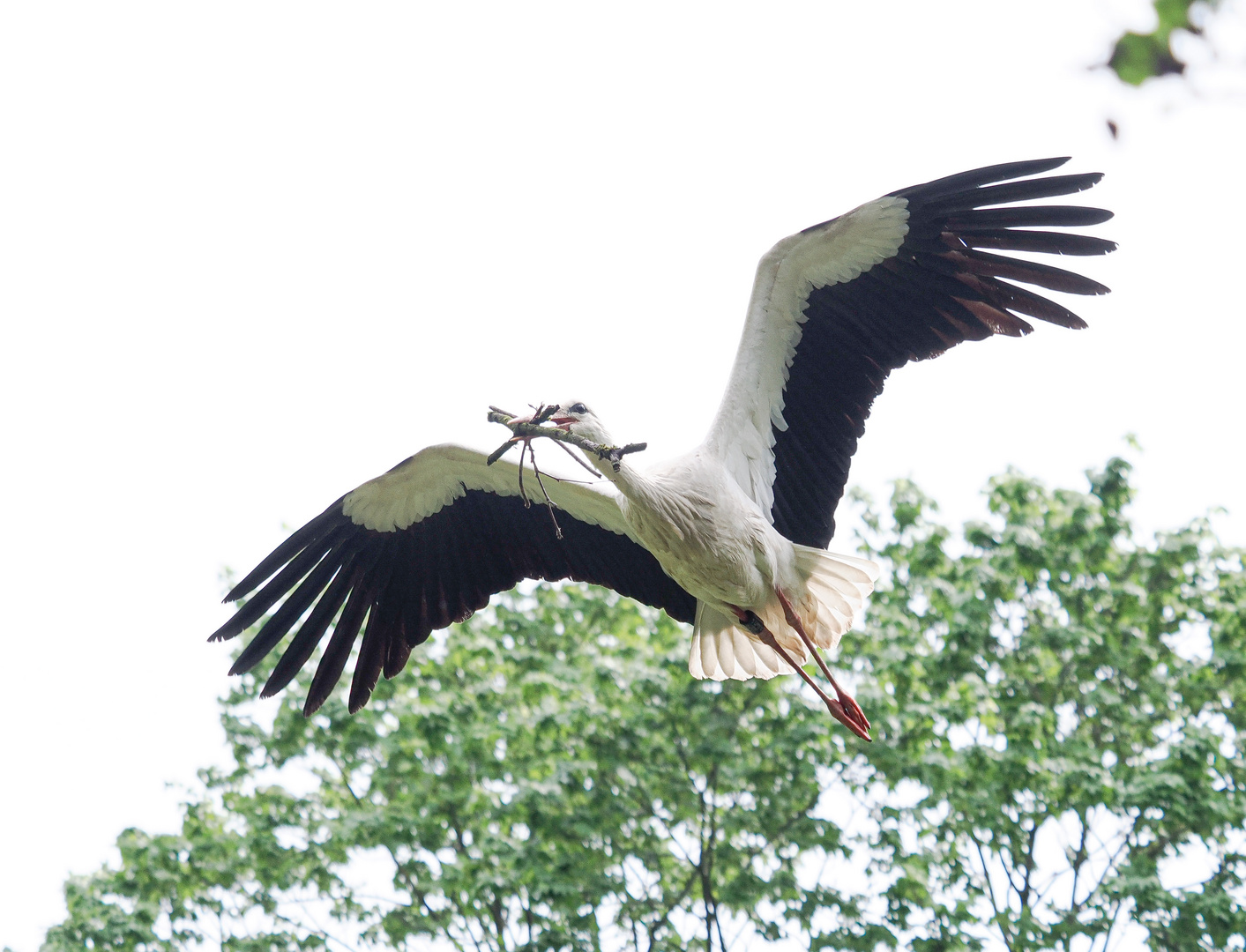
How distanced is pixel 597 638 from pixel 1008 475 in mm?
4423

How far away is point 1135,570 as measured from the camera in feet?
39.5

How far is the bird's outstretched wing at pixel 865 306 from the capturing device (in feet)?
17.2

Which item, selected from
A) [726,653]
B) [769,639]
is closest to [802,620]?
[769,639]

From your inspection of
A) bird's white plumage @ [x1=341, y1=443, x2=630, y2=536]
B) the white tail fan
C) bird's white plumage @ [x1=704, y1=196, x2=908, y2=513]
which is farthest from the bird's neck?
the white tail fan

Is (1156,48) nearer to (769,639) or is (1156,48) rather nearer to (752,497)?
(752,497)

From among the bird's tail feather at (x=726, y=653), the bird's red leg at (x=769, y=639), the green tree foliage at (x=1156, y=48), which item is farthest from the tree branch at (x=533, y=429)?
the green tree foliage at (x=1156, y=48)

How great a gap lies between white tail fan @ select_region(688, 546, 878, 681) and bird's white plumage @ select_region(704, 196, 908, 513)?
43 cm

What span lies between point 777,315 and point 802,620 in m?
1.45

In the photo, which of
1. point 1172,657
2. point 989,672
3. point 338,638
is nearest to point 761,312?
point 338,638

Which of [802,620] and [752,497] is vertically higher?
[752,497]

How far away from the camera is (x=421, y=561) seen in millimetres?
6527

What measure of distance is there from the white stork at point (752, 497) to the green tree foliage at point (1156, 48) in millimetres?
3735

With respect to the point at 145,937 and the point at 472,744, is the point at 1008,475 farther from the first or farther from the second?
the point at 145,937

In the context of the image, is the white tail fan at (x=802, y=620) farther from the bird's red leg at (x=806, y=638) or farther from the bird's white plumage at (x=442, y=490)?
the bird's white plumage at (x=442, y=490)
